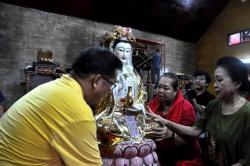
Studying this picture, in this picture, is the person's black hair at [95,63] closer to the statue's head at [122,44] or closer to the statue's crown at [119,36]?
the statue's head at [122,44]

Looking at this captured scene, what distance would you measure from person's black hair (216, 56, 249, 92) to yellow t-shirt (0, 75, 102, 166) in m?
1.08

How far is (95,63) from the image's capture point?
1.27m

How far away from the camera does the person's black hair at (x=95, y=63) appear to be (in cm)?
127

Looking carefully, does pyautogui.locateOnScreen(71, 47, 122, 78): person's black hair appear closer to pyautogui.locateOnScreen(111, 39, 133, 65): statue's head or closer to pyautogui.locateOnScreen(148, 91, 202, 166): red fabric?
pyautogui.locateOnScreen(148, 91, 202, 166): red fabric

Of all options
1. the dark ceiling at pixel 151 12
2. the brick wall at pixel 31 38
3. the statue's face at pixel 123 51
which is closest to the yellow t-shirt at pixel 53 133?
the statue's face at pixel 123 51

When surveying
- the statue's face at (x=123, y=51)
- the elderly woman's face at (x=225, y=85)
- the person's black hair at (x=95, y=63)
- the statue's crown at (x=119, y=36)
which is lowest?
the elderly woman's face at (x=225, y=85)

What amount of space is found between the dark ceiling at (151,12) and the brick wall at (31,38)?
0.14m

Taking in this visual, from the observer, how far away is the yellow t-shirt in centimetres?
112

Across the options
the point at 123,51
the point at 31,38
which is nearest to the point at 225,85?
the point at 123,51

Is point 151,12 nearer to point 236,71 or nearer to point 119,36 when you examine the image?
point 119,36

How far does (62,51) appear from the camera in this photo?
5977mm

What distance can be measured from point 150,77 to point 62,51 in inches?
74.4

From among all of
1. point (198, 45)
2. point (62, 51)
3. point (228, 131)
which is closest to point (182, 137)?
point (228, 131)

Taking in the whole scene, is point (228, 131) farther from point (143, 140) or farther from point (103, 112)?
point (103, 112)
